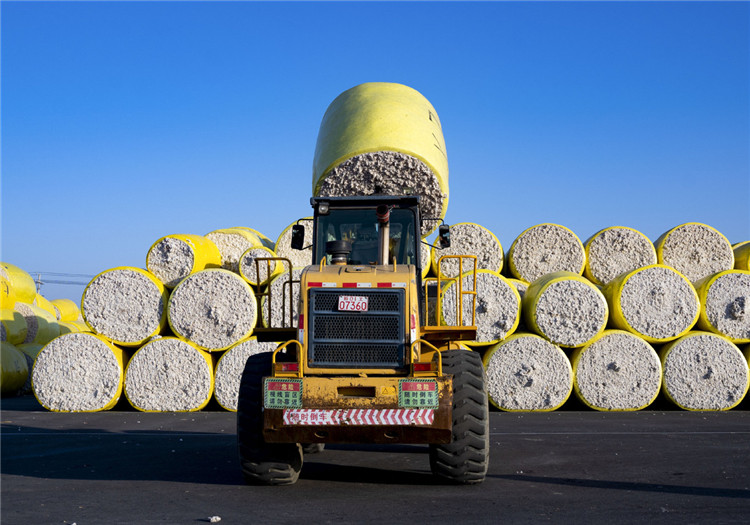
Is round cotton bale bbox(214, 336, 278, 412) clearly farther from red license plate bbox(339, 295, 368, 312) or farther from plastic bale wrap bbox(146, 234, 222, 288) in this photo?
red license plate bbox(339, 295, 368, 312)

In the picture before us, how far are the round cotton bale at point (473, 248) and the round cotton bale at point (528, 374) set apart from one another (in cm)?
151

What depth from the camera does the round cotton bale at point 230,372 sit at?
482 inches

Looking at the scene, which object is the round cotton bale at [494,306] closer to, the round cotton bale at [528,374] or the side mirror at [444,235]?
the round cotton bale at [528,374]

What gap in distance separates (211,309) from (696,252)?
310 inches

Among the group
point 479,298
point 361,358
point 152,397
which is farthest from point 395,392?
point 152,397

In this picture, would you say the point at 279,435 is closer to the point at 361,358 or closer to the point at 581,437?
the point at 361,358

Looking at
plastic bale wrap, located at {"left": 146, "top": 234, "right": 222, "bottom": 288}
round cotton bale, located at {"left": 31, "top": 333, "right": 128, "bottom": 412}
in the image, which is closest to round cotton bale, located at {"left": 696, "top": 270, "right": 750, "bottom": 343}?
plastic bale wrap, located at {"left": 146, "top": 234, "right": 222, "bottom": 288}

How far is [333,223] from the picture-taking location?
774 cm

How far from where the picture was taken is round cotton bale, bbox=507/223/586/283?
42.9ft

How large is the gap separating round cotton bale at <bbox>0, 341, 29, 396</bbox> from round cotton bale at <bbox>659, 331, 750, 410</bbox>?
11780 millimetres

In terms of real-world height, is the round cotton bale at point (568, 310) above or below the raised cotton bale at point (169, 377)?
above

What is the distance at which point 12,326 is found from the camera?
54.1 feet

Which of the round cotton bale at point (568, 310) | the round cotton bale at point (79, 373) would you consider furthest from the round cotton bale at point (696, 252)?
the round cotton bale at point (79, 373)

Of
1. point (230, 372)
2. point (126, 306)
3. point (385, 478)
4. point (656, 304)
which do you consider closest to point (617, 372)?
point (656, 304)
